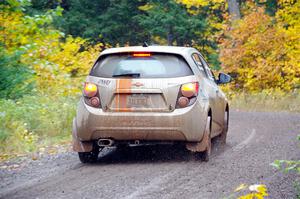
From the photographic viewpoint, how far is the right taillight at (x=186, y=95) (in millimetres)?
9914

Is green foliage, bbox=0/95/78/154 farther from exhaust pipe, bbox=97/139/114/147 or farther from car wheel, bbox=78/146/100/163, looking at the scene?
exhaust pipe, bbox=97/139/114/147

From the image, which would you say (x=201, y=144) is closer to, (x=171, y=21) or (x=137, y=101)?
(x=137, y=101)

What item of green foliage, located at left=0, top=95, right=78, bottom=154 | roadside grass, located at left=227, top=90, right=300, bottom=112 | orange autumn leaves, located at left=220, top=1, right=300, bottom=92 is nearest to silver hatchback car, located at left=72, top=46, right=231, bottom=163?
green foliage, located at left=0, top=95, right=78, bottom=154

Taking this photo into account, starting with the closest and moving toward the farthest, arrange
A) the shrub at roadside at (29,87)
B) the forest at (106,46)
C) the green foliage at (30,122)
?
1. the shrub at roadside at (29,87)
2. the green foliage at (30,122)
3. the forest at (106,46)

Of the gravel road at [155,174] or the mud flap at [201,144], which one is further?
the mud flap at [201,144]

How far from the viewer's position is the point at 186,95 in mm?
9945

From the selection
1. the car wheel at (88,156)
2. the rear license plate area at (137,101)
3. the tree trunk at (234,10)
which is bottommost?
the tree trunk at (234,10)

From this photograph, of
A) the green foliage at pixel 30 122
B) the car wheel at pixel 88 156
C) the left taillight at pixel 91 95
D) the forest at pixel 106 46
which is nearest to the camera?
the left taillight at pixel 91 95

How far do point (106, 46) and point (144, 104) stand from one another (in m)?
23.3

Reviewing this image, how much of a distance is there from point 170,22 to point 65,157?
2829 cm

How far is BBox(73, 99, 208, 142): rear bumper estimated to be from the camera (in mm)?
9828

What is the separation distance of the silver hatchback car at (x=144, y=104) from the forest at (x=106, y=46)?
93.1 inches

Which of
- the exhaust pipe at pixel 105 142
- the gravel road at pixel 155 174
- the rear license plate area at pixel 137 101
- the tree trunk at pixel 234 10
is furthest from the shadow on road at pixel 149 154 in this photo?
the tree trunk at pixel 234 10

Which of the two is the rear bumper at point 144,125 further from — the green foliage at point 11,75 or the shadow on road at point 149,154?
the green foliage at point 11,75
